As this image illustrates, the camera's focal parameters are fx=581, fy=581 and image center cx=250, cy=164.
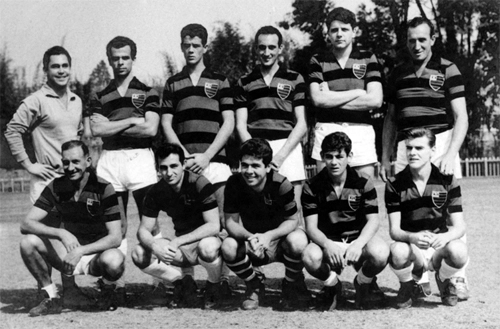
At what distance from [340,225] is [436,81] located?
54.2 inches

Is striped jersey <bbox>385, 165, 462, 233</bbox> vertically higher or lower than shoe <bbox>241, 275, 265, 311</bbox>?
higher

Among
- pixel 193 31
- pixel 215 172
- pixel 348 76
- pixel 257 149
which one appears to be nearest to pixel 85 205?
pixel 215 172

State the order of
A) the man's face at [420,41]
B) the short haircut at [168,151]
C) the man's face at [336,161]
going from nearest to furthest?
the man's face at [336,161], the short haircut at [168,151], the man's face at [420,41]

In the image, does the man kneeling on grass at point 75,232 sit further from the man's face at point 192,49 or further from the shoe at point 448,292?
the shoe at point 448,292

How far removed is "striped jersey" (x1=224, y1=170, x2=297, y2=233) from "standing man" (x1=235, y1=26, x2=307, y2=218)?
11.5 inches

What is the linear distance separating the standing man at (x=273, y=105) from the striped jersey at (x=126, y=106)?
77cm

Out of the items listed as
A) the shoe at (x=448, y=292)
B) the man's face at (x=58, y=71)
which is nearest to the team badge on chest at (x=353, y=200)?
the shoe at (x=448, y=292)

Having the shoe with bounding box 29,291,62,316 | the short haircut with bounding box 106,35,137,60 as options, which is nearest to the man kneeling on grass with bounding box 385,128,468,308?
the short haircut with bounding box 106,35,137,60

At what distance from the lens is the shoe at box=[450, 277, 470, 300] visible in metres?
4.16

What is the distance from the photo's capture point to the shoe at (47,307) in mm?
4187

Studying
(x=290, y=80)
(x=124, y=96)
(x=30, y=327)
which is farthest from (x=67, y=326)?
(x=290, y=80)

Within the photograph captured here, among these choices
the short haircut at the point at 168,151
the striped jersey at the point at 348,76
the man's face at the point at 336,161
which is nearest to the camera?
the man's face at the point at 336,161

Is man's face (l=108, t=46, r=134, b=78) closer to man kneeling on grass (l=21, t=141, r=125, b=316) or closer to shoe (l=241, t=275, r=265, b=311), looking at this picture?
man kneeling on grass (l=21, t=141, r=125, b=316)

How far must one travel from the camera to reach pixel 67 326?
387 centimetres
